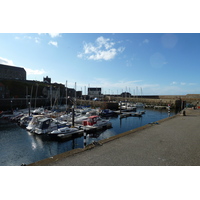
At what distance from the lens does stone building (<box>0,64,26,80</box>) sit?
76975 millimetres

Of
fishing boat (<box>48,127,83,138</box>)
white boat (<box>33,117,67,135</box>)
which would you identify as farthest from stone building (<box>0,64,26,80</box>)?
fishing boat (<box>48,127,83,138</box>)

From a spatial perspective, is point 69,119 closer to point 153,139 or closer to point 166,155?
point 153,139

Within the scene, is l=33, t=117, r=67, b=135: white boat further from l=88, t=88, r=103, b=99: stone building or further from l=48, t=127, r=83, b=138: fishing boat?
l=88, t=88, r=103, b=99: stone building

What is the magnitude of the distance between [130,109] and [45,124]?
109 feet

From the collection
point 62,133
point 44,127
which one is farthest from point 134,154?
point 44,127

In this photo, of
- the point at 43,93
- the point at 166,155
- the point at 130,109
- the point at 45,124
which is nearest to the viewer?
the point at 166,155

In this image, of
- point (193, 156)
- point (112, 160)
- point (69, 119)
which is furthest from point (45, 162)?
Answer: point (69, 119)

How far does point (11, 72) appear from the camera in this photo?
81.4m

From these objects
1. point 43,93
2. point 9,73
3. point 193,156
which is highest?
point 9,73

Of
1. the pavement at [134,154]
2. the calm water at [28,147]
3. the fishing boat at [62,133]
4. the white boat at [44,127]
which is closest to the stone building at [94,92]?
the white boat at [44,127]

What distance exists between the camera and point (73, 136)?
1820 cm

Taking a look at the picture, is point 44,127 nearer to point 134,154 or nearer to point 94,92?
point 134,154

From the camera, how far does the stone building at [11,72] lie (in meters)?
77.0

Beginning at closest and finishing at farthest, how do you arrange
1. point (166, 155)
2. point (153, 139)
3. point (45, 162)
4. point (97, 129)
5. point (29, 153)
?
1. point (45, 162)
2. point (166, 155)
3. point (153, 139)
4. point (29, 153)
5. point (97, 129)
